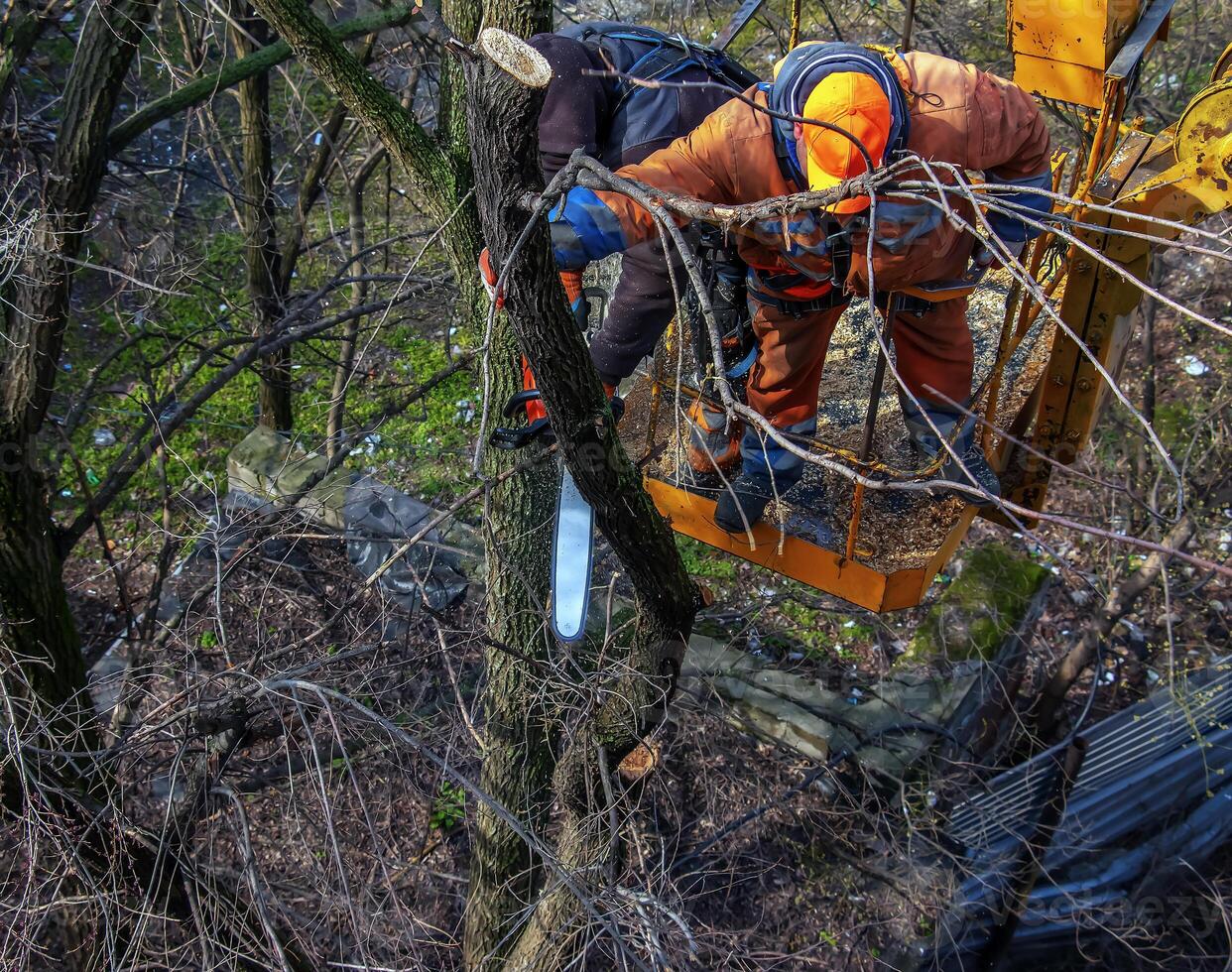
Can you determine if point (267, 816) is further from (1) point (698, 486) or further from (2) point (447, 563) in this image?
(1) point (698, 486)

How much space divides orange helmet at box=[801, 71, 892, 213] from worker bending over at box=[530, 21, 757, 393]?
0.75 m

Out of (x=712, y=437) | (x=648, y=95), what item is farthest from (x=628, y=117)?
(x=712, y=437)

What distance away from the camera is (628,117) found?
10.7 feet

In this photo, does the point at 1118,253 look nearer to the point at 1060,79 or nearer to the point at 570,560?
the point at 1060,79

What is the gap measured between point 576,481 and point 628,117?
60.0 inches

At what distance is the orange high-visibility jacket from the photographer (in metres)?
2.59

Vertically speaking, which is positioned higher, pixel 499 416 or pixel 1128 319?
pixel 1128 319

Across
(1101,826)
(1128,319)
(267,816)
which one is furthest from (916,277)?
(1101,826)

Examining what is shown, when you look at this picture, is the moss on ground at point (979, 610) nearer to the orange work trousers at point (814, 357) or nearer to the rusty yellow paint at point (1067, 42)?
the orange work trousers at point (814, 357)

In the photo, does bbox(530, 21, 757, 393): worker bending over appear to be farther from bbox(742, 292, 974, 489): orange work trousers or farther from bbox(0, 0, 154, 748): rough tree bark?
bbox(0, 0, 154, 748): rough tree bark

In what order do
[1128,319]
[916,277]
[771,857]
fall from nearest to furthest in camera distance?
1. [916,277]
2. [1128,319]
3. [771,857]

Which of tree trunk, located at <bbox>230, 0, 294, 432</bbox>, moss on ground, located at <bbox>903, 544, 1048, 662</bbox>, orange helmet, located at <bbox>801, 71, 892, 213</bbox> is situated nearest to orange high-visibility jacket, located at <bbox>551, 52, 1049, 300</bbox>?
orange helmet, located at <bbox>801, 71, 892, 213</bbox>

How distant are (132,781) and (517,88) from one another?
347cm

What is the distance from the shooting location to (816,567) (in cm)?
355
